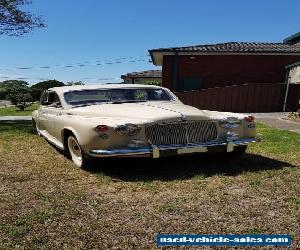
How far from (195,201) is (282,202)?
1.04 metres

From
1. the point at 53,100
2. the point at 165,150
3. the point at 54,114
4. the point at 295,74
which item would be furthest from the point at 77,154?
the point at 295,74

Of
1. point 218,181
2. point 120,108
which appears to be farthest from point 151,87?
point 218,181

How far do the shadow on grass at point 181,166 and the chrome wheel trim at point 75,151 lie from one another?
379 millimetres

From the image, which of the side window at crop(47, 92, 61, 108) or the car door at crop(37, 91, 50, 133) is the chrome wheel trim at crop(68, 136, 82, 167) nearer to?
the side window at crop(47, 92, 61, 108)

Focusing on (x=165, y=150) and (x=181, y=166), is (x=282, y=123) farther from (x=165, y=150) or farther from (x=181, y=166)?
(x=165, y=150)

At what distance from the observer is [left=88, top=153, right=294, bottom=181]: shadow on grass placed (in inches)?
232

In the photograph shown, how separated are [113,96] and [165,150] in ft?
7.41

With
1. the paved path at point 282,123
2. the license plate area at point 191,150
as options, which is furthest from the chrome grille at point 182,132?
the paved path at point 282,123

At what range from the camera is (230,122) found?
6.34 metres

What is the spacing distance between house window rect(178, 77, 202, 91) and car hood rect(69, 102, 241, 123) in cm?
1628

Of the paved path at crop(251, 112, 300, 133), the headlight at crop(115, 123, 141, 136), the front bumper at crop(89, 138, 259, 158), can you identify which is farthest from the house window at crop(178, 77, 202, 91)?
the headlight at crop(115, 123, 141, 136)

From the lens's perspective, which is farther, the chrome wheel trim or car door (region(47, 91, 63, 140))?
car door (region(47, 91, 63, 140))

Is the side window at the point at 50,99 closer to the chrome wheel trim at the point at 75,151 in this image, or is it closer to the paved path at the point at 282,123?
the chrome wheel trim at the point at 75,151

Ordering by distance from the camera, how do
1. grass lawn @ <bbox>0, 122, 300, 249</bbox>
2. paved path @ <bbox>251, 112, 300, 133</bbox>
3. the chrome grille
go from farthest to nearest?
1. paved path @ <bbox>251, 112, 300, 133</bbox>
2. the chrome grille
3. grass lawn @ <bbox>0, 122, 300, 249</bbox>
